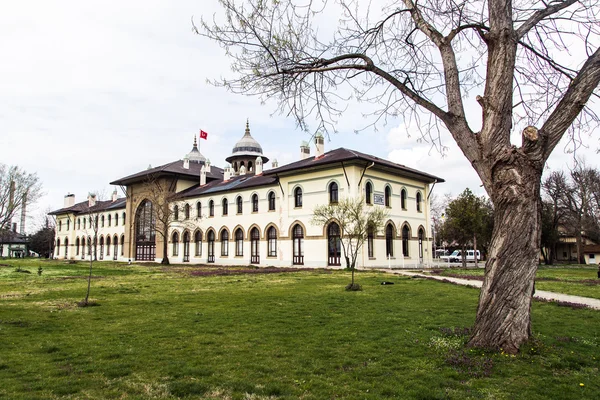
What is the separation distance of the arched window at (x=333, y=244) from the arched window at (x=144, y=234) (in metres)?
25.4

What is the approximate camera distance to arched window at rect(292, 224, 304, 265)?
1300 inches

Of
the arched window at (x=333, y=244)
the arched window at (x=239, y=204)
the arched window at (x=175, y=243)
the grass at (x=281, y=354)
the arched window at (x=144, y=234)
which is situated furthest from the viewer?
the arched window at (x=144, y=234)

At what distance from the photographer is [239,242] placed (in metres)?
39.0

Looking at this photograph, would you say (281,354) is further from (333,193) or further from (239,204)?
(239,204)

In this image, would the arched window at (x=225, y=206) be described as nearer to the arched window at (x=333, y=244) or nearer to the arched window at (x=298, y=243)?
the arched window at (x=298, y=243)

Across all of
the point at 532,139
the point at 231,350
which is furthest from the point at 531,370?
the point at 231,350

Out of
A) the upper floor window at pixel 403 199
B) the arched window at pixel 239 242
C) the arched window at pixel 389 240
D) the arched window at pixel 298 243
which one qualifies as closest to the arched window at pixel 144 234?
the arched window at pixel 239 242

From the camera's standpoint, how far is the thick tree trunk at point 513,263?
613 cm

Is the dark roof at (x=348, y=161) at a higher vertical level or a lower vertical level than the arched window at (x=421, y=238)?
higher

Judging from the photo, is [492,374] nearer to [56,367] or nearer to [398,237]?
[56,367]

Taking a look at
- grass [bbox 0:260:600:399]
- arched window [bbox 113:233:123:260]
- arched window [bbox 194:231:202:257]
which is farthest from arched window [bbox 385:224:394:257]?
arched window [bbox 113:233:123:260]

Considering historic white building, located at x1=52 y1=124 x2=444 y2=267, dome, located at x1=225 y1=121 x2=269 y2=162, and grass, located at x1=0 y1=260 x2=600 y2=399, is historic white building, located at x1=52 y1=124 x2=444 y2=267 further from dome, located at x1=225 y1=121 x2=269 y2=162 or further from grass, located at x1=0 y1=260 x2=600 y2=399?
grass, located at x1=0 y1=260 x2=600 y2=399

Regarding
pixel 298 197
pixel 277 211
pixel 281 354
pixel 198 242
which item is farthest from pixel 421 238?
pixel 281 354

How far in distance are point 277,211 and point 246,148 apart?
21.1 m
